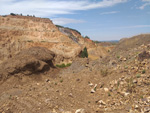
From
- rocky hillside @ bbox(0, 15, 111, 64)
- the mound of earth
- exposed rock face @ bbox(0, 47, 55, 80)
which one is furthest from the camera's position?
rocky hillside @ bbox(0, 15, 111, 64)

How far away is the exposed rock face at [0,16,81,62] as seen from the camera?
21531 mm

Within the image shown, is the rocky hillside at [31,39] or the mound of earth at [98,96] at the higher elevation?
the rocky hillside at [31,39]

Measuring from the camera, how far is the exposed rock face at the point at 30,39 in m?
21.5

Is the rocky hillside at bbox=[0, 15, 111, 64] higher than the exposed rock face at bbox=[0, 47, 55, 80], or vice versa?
the rocky hillside at bbox=[0, 15, 111, 64]

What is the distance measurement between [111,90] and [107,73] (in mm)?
2136

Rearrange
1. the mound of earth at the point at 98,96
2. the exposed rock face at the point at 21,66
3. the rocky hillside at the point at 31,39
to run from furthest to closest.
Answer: the rocky hillside at the point at 31,39, the exposed rock face at the point at 21,66, the mound of earth at the point at 98,96

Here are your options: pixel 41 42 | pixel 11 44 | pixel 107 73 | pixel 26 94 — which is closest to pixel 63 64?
pixel 41 42

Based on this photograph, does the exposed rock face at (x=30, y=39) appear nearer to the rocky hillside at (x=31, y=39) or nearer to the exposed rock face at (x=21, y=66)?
the rocky hillside at (x=31, y=39)

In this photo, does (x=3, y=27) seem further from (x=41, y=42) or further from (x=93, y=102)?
(x=93, y=102)

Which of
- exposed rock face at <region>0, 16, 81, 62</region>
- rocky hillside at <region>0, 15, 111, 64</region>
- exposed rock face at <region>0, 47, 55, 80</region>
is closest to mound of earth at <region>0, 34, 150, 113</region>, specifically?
exposed rock face at <region>0, 47, 55, 80</region>

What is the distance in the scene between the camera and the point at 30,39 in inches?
926

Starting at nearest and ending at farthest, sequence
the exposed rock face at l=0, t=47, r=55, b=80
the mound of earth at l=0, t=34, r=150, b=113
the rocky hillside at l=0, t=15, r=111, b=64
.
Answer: the mound of earth at l=0, t=34, r=150, b=113 → the exposed rock face at l=0, t=47, r=55, b=80 → the rocky hillside at l=0, t=15, r=111, b=64

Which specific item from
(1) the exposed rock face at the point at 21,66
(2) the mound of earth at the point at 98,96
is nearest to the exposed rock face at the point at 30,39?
(1) the exposed rock face at the point at 21,66

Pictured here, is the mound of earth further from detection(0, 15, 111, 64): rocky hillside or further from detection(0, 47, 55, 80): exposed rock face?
detection(0, 15, 111, 64): rocky hillside
